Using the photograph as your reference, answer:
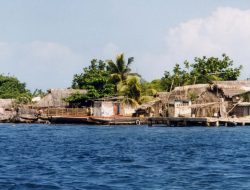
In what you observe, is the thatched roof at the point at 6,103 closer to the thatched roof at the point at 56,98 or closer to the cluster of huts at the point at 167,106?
the cluster of huts at the point at 167,106

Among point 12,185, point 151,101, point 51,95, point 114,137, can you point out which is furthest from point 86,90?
point 12,185

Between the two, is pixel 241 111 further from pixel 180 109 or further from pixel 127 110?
pixel 127 110

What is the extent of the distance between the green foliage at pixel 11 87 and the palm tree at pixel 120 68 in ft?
68.1

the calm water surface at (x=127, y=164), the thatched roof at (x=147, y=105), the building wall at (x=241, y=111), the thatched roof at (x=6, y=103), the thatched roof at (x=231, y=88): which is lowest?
the calm water surface at (x=127, y=164)

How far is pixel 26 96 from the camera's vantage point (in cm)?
7306

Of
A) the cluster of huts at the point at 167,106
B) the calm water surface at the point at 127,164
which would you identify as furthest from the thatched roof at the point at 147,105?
the calm water surface at the point at 127,164

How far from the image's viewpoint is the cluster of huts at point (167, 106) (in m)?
53.2

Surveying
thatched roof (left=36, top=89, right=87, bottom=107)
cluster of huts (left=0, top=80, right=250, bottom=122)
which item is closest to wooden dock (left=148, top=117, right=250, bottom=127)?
cluster of huts (left=0, top=80, right=250, bottom=122)

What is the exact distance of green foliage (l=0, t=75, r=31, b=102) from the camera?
78.4m

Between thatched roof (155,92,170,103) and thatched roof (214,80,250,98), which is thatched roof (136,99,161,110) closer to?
thatched roof (155,92,170,103)

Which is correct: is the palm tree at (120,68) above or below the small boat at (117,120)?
above

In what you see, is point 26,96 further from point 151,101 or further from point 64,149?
point 64,149

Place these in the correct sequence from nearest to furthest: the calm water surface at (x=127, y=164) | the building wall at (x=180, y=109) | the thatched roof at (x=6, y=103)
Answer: the calm water surface at (x=127, y=164) → the building wall at (x=180, y=109) → the thatched roof at (x=6, y=103)

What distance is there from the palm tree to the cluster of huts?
230cm
